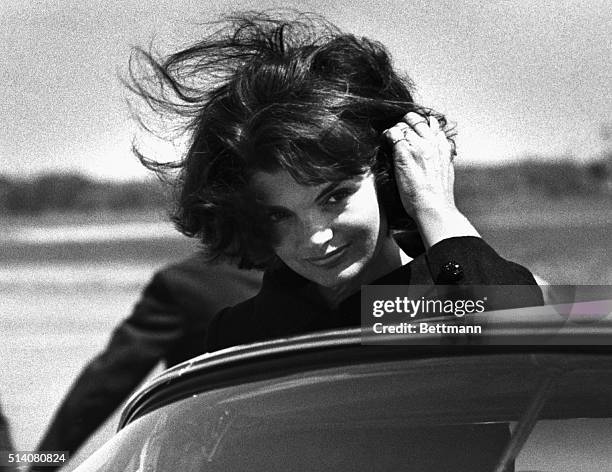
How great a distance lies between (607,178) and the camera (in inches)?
77.0

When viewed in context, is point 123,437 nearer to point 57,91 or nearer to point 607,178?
point 607,178

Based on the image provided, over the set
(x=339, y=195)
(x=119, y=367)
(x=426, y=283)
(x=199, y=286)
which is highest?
(x=339, y=195)

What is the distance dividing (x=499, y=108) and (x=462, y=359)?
2.62ft

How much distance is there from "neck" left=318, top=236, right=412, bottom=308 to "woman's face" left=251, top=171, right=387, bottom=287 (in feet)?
0.04

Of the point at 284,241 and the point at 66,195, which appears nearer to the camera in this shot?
the point at 284,241

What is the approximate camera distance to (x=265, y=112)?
1590mm

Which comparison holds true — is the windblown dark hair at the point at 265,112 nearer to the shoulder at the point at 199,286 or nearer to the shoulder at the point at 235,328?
the shoulder at the point at 235,328

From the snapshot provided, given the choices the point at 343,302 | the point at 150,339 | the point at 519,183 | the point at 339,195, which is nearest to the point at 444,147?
the point at 339,195

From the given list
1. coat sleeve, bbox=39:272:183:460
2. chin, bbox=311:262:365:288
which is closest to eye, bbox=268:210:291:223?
chin, bbox=311:262:365:288

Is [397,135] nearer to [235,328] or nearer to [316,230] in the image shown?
[316,230]

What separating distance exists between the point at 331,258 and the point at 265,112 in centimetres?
24

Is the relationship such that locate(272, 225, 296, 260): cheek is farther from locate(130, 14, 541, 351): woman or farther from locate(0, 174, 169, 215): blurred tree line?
locate(0, 174, 169, 215): blurred tree line

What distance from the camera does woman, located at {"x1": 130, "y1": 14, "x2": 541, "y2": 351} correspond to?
1555 millimetres

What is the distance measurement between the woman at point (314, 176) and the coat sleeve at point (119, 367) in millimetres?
887
